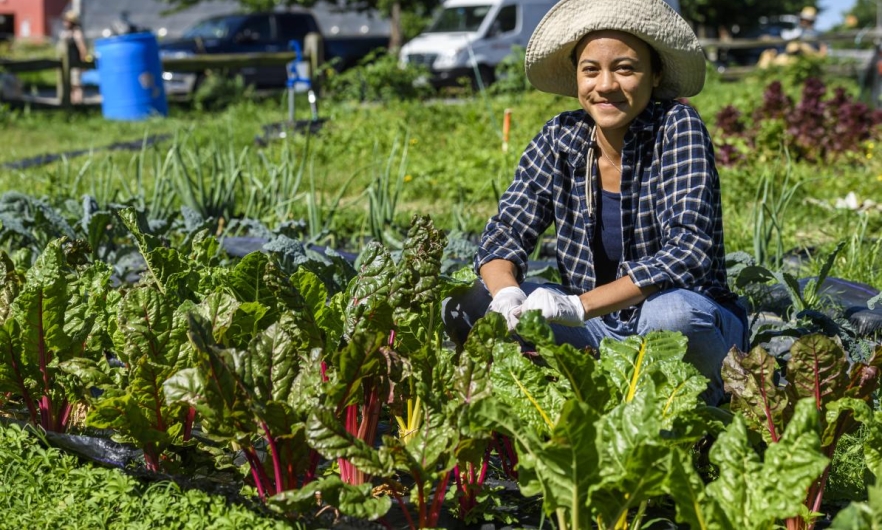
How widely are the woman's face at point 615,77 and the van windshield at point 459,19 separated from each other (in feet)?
43.4

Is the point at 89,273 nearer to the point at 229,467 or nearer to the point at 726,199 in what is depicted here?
the point at 229,467

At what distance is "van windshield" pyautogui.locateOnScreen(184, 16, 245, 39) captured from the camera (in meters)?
15.8

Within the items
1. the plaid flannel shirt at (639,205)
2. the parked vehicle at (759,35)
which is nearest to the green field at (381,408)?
the plaid flannel shirt at (639,205)

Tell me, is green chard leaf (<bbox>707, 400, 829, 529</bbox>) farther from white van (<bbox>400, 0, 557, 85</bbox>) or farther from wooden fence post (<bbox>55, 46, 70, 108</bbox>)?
white van (<bbox>400, 0, 557, 85</bbox>)

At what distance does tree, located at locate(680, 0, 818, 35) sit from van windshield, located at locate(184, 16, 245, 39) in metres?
13.2

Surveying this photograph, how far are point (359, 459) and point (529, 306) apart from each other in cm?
57

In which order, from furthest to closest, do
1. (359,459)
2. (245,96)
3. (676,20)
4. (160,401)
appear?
(245,96), (676,20), (160,401), (359,459)

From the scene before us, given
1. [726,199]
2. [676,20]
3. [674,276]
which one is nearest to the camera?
[674,276]

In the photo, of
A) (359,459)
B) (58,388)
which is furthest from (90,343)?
(359,459)

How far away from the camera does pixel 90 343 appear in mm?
2367

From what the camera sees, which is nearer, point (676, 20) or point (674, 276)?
point (674, 276)

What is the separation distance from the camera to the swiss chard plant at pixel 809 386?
1.89 m

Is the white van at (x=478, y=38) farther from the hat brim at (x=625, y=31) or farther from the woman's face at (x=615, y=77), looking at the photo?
the woman's face at (x=615, y=77)

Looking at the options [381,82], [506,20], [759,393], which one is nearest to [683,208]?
[759,393]
